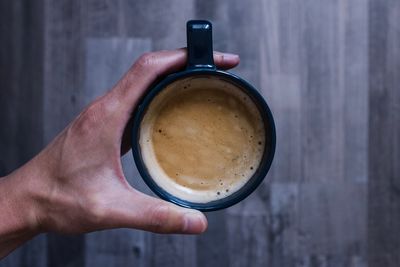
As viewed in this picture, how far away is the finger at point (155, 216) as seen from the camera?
1.88 ft

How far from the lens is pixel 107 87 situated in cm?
99

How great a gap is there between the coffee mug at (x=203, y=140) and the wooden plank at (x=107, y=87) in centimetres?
37

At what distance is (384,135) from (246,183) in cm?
50

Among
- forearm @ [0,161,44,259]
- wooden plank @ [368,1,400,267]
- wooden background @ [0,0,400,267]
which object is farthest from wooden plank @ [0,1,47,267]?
wooden plank @ [368,1,400,267]

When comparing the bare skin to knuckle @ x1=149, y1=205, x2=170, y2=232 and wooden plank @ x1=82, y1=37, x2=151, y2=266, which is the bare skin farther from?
wooden plank @ x1=82, y1=37, x2=151, y2=266

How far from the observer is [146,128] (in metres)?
0.64

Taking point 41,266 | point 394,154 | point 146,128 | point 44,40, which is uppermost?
point 44,40

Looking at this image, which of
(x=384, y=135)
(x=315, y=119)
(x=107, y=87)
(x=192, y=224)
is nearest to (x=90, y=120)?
(x=192, y=224)

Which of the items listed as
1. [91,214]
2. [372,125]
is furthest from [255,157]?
[372,125]

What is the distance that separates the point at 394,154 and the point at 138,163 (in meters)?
0.62

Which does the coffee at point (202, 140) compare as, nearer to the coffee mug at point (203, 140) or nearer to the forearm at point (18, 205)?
the coffee mug at point (203, 140)

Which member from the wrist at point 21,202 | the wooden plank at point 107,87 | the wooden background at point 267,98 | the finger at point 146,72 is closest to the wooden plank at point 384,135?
the wooden background at point 267,98

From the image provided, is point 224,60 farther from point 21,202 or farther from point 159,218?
point 21,202

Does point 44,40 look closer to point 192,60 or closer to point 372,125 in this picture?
point 192,60
